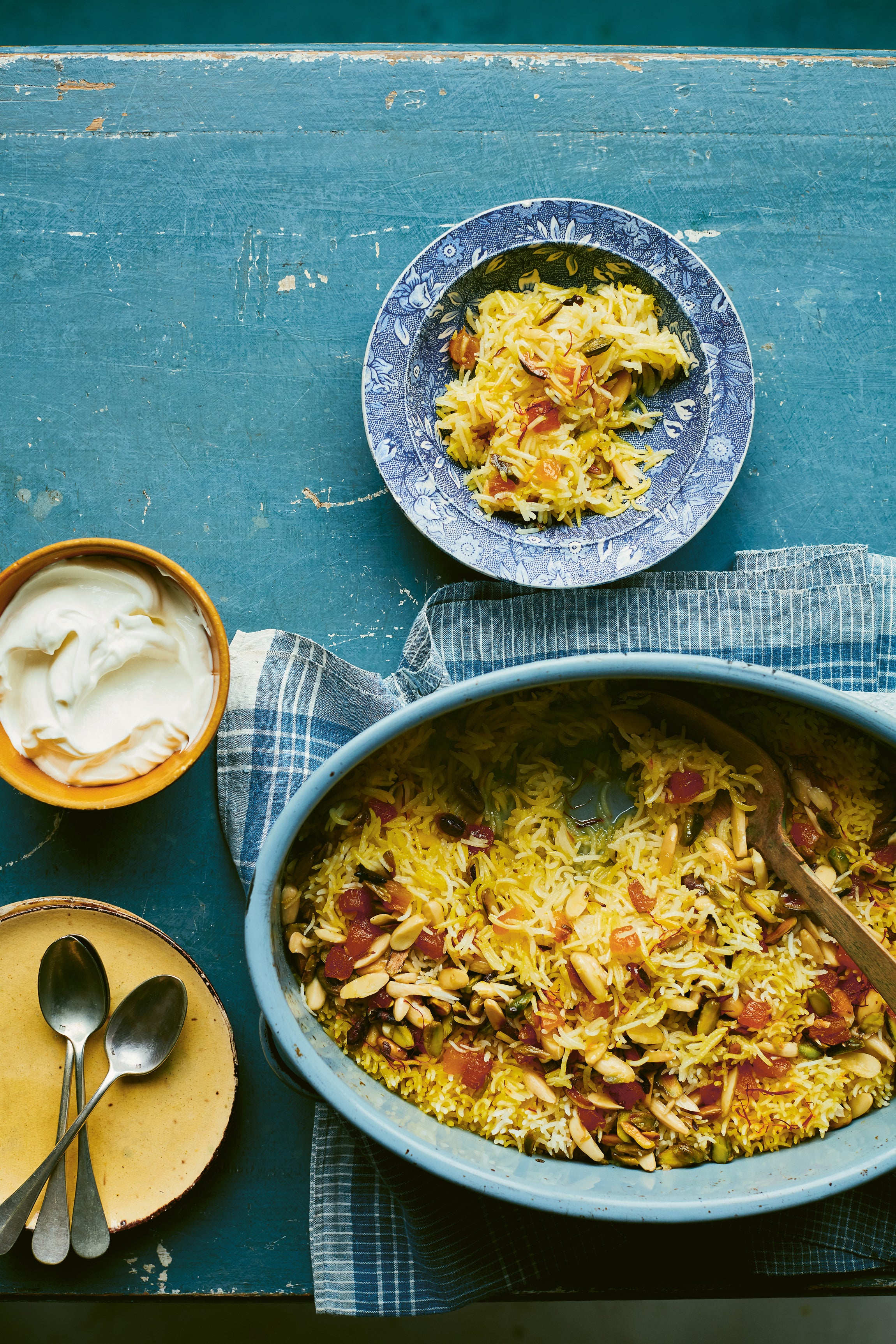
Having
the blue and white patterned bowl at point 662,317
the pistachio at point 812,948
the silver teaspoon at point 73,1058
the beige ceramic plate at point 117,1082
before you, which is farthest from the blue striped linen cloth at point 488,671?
the pistachio at point 812,948

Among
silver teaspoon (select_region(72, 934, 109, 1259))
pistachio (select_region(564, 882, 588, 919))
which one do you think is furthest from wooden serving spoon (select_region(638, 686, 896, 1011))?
silver teaspoon (select_region(72, 934, 109, 1259))

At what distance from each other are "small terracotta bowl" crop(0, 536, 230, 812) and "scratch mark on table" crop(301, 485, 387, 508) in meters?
0.36

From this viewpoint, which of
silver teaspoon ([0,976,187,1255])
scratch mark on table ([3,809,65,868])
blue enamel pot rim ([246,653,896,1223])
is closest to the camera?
blue enamel pot rim ([246,653,896,1223])

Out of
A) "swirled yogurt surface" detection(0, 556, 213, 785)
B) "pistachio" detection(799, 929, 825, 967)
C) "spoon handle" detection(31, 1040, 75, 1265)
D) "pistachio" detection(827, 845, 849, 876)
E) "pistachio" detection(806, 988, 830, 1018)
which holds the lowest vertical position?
"spoon handle" detection(31, 1040, 75, 1265)

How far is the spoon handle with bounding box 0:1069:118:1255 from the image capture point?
1.52 meters

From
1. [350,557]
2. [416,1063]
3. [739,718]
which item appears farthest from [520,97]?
[416,1063]

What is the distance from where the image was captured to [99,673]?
147cm

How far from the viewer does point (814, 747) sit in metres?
1.57

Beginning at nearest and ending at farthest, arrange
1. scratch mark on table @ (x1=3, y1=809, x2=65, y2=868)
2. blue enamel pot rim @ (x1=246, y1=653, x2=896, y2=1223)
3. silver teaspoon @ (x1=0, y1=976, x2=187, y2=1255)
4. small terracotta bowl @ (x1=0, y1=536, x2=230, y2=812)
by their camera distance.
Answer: blue enamel pot rim @ (x1=246, y1=653, x2=896, y2=1223)
small terracotta bowl @ (x1=0, y1=536, x2=230, y2=812)
silver teaspoon @ (x1=0, y1=976, x2=187, y2=1255)
scratch mark on table @ (x1=3, y1=809, x2=65, y2=868)

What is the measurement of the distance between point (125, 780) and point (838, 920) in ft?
3.93

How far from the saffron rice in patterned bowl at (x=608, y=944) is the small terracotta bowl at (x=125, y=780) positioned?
0.24m

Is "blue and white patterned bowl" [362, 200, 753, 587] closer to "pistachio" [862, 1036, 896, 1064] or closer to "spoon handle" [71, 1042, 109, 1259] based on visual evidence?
"pistachio" [862, 1036, 896, 1064]

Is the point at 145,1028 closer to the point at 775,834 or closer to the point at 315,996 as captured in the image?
the point at 315,996

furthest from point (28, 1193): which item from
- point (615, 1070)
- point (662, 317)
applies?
point (662, 317)
